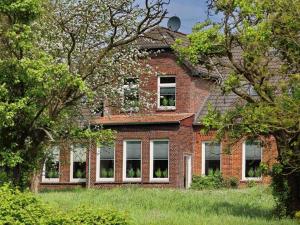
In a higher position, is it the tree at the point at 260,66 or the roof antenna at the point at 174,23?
the roof antenna at the point at 174,23

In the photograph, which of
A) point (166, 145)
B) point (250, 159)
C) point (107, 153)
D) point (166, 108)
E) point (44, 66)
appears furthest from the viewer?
point (107, 153)

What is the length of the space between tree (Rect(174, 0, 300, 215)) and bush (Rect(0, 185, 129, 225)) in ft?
16.1

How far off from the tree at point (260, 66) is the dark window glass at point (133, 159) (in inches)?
703

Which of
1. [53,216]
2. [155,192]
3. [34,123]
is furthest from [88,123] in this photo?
[53,216]

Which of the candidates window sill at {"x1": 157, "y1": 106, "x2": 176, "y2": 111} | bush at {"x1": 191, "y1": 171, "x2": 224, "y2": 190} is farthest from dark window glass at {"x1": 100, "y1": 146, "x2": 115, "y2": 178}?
bush at {"x1": 191, "y1": 171, "x2": 224, "y2": 190}

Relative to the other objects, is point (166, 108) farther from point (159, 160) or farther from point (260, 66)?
point (260, 66)

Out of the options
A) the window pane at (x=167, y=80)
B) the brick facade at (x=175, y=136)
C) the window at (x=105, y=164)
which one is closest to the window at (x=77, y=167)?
the brick facade at (x=175, y=136)

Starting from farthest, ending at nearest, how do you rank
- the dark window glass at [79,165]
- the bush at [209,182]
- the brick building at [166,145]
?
1. the dark window glass at [79,165]
2. the brick building at [166,145]
3. the bush at [209,182]

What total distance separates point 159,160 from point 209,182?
10.0 ft

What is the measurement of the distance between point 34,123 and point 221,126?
539 cm

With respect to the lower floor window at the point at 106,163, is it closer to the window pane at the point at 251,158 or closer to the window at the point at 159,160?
the window at the point at 159,160

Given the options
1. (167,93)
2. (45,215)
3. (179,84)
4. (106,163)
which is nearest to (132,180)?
(106,163)

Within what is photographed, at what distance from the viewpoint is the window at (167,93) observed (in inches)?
1698

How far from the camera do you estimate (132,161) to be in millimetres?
42812
